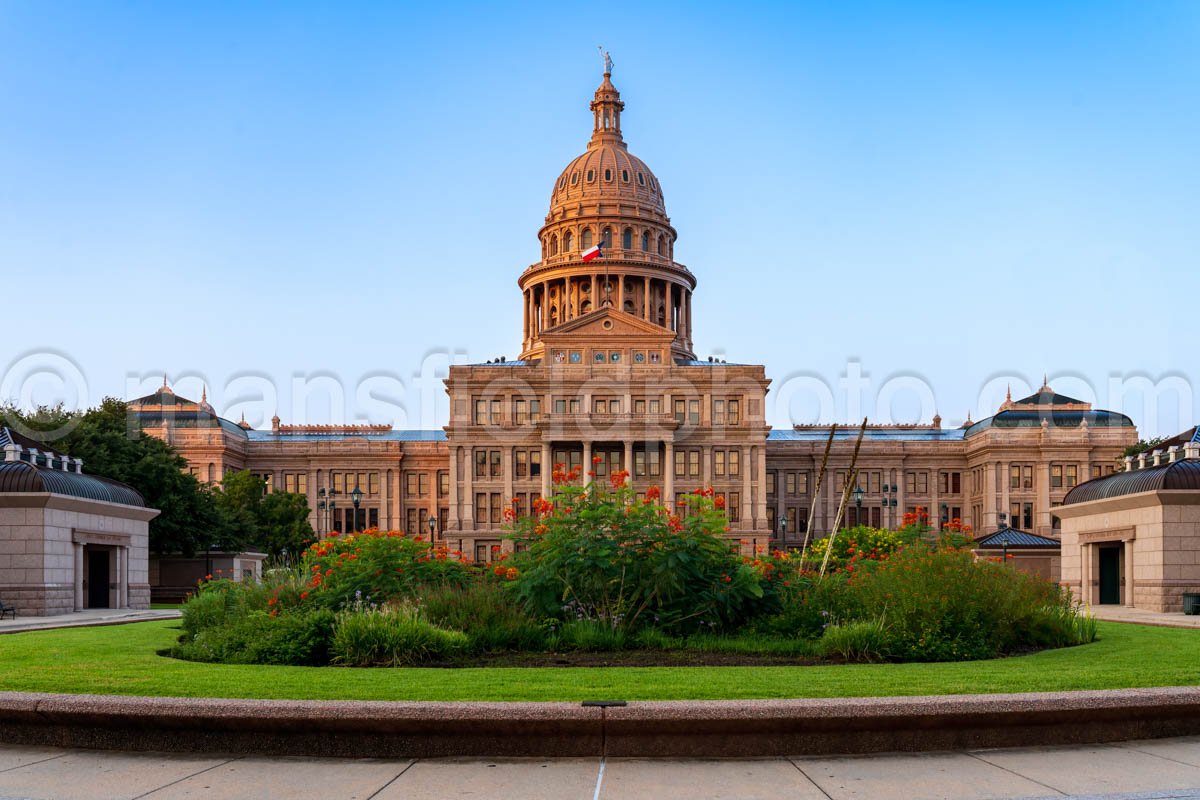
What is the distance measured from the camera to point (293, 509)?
79188 millimetres

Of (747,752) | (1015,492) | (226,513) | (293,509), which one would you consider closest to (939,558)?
(747,752)

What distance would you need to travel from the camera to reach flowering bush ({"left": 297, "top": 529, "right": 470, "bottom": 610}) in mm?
19750

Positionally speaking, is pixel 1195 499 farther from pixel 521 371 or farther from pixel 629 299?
pixel 629 299

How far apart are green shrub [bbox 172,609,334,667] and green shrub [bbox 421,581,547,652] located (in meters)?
1.76

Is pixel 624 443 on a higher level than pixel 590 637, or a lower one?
higher

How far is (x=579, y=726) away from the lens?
34.7 feet

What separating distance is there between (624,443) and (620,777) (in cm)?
8353

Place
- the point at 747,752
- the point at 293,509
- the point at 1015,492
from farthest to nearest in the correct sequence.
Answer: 1. the point at 1015,492
2. the point at 293,509
3. the point at 747,752

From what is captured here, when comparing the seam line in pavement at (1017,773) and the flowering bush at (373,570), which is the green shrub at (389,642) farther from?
the seam line in pavement at (1017,773)

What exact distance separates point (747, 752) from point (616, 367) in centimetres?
8468

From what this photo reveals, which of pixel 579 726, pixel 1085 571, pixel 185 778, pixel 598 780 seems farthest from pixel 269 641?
pixel 1085 571

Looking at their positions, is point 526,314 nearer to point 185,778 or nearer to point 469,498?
point 469,498

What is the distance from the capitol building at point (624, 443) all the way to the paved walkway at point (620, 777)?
73.8 meters

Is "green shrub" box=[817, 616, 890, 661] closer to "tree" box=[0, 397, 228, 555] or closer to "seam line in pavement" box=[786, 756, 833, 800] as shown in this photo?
"seam line in pavement" box=[786, 756, 833, 800]
